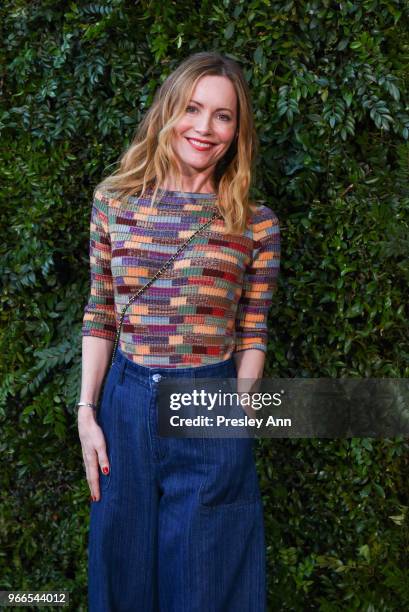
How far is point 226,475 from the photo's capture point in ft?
6.12

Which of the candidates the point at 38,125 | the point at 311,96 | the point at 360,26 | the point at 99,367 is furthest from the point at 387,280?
the point at 38,125

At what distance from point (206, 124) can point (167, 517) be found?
3.15ft

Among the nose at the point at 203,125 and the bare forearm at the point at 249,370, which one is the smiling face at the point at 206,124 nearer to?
the nose at the point at 203,125

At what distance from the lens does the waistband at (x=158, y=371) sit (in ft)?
6.17

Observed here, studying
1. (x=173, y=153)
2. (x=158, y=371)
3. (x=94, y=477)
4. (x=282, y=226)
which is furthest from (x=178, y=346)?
(x=282, y=226)

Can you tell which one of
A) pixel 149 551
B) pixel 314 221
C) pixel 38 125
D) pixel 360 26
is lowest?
pixel 149 551

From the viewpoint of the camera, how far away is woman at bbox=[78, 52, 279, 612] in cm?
186

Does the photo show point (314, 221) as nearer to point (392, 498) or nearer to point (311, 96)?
point (311, 96)

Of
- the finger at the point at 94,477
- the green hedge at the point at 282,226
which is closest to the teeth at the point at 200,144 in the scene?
the green hedge at the point at 282,226

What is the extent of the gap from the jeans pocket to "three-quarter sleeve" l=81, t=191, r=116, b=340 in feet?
1.36

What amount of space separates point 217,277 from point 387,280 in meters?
0.92

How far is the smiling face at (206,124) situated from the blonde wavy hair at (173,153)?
0.06ft

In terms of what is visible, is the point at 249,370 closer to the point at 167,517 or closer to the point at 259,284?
the point at 259,284

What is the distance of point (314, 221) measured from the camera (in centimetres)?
269
